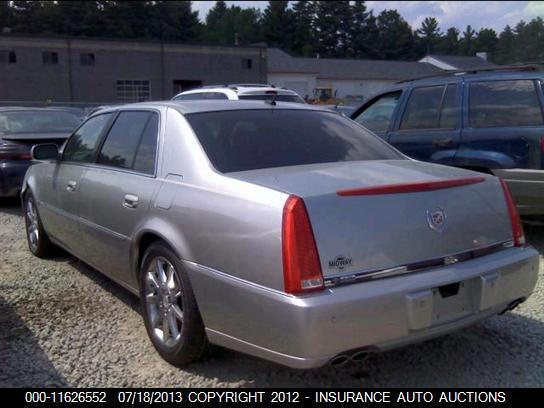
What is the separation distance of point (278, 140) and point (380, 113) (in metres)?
3.68

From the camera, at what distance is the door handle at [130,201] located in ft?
11.9

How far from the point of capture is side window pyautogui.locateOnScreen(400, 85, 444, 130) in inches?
242

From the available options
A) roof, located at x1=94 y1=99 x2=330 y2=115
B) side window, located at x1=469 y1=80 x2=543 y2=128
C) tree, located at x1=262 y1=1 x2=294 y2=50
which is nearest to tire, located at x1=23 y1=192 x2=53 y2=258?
roof, located at x1=94 y1=99 x2=330 y2=115

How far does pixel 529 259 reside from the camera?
3191mm

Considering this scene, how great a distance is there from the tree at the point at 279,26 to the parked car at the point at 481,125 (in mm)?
86610

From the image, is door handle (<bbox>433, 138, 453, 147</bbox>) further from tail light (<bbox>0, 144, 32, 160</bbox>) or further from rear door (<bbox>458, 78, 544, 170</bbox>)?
tail light (<bbox>0, 144, 32, 160</bbox>)

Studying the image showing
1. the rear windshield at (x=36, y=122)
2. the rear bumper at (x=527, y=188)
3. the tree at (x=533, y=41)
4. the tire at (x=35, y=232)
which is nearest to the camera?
the rear bumper at (x=527, y=188)

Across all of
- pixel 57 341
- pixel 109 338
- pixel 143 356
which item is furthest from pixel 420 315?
pixel 57 341

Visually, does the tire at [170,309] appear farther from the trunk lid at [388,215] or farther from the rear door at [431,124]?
the rear door at [431,124]

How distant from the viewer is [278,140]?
362 cm

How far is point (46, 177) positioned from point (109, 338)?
6.99 ft

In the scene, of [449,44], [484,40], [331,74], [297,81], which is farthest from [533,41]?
[449,44]

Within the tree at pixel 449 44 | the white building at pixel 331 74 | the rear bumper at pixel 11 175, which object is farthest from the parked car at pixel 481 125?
the tree at pixel 449 44

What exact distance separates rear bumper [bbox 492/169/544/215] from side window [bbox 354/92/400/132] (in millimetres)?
1788
